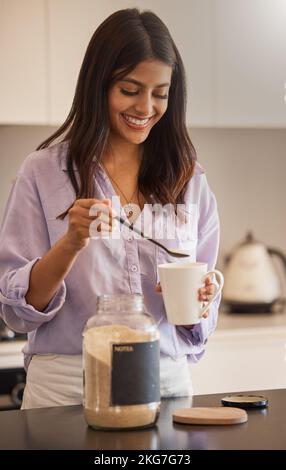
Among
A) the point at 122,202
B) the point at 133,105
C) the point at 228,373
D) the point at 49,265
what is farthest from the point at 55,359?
the point at 228,373

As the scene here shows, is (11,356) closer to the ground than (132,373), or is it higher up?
closer to the ground

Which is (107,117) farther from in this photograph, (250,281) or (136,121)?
(250,281)

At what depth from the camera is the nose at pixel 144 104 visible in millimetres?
1685

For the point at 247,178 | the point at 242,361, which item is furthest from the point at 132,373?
the point at 247,178

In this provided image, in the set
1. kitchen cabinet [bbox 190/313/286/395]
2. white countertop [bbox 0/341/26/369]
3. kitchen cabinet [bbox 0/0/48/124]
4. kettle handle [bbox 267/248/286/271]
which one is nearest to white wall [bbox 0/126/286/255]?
kettle handle [bbox 267/248/286/271]

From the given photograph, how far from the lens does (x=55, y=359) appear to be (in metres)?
1.67

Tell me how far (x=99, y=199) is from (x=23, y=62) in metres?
1.36

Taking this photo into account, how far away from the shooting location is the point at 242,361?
2.92m

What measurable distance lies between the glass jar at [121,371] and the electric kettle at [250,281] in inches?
79.8

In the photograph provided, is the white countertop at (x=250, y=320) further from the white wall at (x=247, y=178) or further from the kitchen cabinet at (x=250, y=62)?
the kitchen cabinet at (x=250, y=62)

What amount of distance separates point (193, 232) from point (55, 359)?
399 millimetres

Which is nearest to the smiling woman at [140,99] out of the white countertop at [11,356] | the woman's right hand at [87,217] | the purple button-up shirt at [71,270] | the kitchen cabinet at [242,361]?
the purple button-up shirt at [71,270]

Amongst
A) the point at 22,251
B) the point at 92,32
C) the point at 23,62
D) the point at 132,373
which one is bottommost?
the point at 132,373

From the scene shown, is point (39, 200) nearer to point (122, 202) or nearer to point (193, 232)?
point (122, 202)
